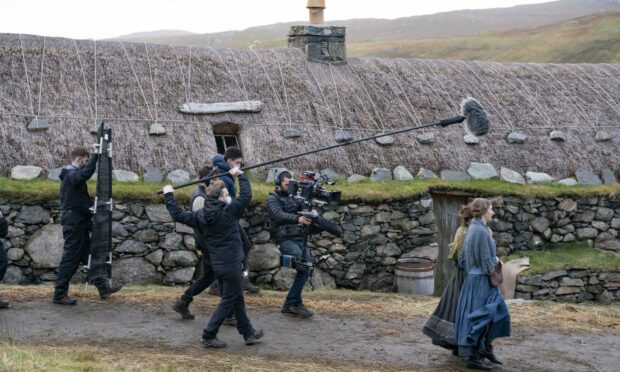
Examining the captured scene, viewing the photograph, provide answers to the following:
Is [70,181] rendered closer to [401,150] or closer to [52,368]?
[52,368]

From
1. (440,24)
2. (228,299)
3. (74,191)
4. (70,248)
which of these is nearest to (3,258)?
(70,248)

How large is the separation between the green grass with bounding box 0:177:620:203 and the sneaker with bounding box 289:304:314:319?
9.73ft

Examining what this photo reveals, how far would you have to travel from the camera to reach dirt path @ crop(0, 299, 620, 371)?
354 inches

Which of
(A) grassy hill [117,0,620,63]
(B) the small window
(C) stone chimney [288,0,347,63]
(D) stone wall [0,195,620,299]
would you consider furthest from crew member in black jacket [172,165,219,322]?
(A) grassy hill [117,0,620,63]

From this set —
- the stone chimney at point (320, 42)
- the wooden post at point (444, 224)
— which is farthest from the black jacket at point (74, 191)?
the stone chimney at point (320, 42)

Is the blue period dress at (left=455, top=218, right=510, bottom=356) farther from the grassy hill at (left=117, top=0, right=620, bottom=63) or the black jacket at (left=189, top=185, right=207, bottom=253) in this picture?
the grassy hill at (left=117, top=0, right=620, bottom=63)

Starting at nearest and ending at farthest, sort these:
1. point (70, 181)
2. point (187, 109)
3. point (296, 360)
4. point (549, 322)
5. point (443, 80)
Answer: point (296, 360) → point (70, 181) → point (549, 322) → point (187, 109) → point (443, 80)

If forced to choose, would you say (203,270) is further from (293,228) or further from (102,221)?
(102,221)

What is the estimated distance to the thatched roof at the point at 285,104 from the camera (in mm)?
14469

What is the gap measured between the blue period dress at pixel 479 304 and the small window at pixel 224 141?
25.2 feet

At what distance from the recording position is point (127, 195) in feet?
41.8

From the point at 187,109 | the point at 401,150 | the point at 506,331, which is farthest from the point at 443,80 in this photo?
the point at 506,331

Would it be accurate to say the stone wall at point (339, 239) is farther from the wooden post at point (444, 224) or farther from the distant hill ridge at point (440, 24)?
the distant hill ridge at point (440, 24)

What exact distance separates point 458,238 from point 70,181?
472cm
